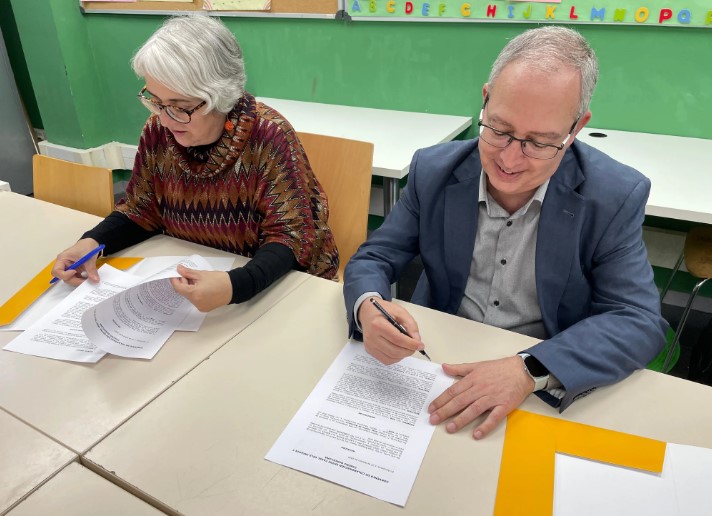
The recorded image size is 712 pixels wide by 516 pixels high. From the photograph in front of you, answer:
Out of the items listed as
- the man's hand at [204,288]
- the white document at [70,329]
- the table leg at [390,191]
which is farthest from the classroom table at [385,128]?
the white document at [70,329]

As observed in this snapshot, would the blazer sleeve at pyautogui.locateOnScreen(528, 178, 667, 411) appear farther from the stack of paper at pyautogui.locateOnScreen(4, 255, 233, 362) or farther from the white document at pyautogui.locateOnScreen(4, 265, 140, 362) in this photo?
the white document at pyautogui.locateOnScreen(4, 265, 140, 362)

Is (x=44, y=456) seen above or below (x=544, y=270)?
below

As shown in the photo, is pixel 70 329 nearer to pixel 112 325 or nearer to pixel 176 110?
pixel 112 325

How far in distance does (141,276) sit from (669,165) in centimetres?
183

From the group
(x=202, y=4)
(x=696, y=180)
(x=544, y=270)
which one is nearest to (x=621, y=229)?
(x=544, y=270)

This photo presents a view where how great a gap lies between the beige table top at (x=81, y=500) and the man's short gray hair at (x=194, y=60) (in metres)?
0.87

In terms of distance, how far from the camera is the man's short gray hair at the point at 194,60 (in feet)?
3.91

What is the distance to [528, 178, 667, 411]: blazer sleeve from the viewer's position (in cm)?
89

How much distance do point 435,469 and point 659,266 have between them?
202 cm

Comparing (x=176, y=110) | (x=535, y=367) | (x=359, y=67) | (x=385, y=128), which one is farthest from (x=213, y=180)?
(x=359, y=67)

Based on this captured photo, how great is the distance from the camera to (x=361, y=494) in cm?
73

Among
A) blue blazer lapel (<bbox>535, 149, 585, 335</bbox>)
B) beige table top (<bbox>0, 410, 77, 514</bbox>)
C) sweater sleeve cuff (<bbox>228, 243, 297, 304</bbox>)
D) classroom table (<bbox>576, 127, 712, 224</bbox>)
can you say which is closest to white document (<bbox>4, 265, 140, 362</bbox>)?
beige table top (<bbox>0, 410, 77, 514</bbox>)

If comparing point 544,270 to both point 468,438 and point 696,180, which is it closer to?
point 468,438

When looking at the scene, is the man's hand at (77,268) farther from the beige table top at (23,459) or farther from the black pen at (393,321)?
the black pen at (393,321)
